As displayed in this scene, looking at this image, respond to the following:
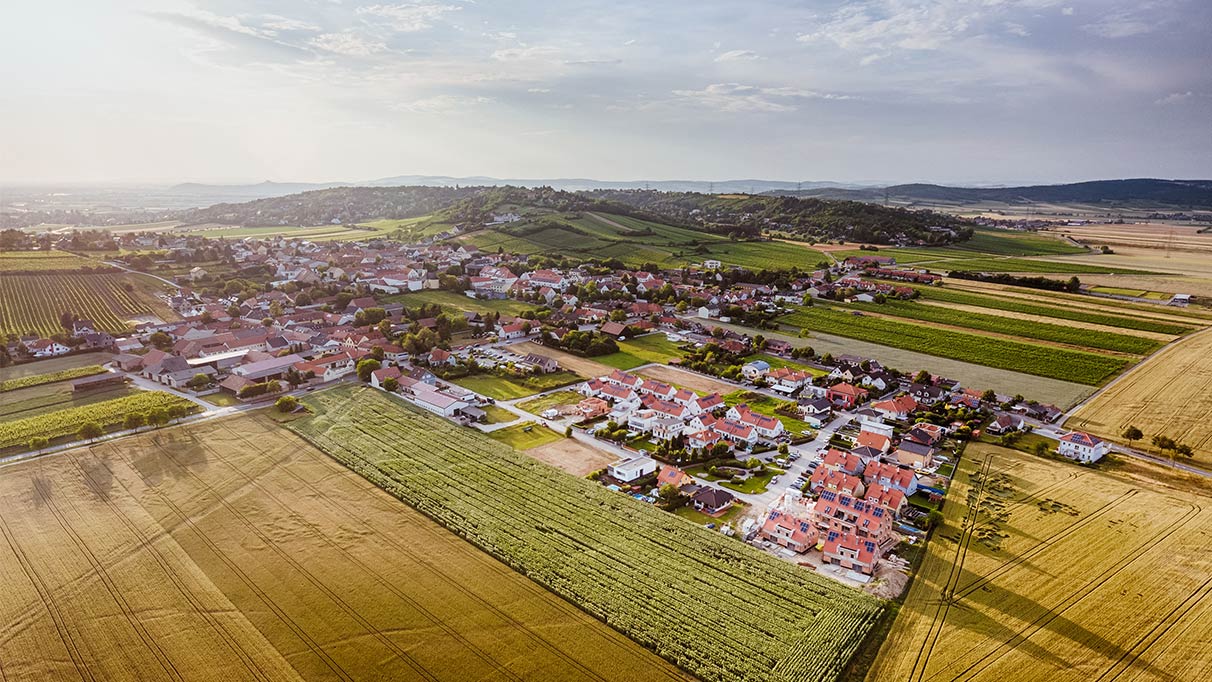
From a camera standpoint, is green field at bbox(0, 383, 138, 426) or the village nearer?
the village

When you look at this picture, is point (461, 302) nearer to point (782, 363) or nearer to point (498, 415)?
point (498, 415)

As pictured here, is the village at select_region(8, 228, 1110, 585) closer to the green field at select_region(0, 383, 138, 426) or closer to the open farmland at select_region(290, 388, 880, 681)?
the green field at select_region(0, 383, 138, 426)

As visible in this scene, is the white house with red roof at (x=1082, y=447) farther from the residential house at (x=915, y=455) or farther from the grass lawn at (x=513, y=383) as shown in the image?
the grass lawn at (x=513, y=383)

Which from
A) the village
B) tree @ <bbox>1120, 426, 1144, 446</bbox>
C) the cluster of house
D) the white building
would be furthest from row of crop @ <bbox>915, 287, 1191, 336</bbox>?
the white building

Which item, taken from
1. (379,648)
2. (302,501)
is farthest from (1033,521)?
(302,501)

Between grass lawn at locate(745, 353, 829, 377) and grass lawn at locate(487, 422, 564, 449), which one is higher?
grass lawn at locate(745, 353, 829, 377)

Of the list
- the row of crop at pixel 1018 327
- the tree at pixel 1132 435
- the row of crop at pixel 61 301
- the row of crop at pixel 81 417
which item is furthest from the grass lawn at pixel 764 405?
the row of crop at pixel 61 301
